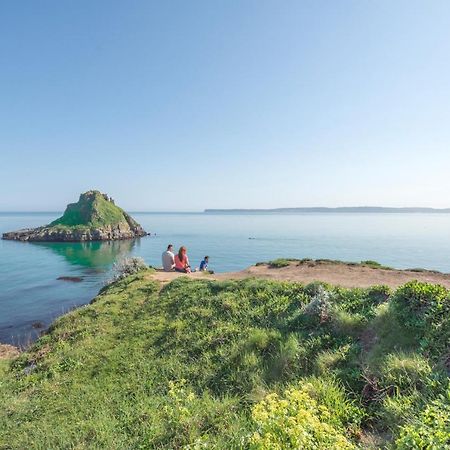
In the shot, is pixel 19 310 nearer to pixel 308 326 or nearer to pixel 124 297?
pixel 124 297

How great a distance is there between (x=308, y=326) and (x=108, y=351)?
857 centimetres

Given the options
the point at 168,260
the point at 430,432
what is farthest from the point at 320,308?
the point at 168,260

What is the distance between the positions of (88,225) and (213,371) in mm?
110178

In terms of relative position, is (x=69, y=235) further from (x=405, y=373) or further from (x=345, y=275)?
(x=405, y=373)

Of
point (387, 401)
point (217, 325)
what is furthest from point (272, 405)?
point (217, 325)

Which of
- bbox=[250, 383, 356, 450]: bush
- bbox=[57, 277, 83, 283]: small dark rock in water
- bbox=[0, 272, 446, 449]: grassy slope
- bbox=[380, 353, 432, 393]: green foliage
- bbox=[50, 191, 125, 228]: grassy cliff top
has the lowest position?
bbox=[57, 277, 83, 283]: small dark rock in water

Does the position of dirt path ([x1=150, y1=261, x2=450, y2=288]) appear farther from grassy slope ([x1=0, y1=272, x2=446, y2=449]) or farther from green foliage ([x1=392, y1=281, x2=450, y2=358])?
green foliage ([x1=392, y1=281, x2=450, y2=358])

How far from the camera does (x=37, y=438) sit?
25.2 feet

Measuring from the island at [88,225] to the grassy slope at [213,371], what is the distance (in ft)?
306

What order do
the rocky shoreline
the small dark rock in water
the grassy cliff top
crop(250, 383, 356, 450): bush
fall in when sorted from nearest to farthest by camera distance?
crop(250, 383, 356, 450): bush
the small dark rock in water
the rocky shoreline
the grassy cliff top

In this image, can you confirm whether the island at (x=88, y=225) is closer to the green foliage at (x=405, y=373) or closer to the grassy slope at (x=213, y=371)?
the grassy slope at (x=213, y=371)

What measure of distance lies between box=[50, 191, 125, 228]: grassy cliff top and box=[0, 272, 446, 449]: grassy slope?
10362 cm

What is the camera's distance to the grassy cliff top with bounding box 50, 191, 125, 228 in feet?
366

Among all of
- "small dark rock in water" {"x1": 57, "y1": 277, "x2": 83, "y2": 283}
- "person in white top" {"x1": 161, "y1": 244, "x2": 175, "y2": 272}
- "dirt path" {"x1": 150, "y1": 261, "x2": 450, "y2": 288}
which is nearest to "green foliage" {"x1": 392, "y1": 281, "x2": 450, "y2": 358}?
"dirt path" {"x1": 150, "y1": 261, "x2": 450, "y2": 288}
